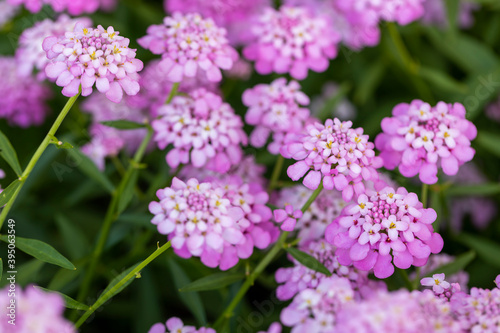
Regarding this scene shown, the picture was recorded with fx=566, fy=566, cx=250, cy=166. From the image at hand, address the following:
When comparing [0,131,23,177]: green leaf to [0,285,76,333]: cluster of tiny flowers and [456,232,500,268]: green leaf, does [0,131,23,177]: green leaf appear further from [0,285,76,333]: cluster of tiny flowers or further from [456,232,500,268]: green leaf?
[456,232,500,268]: green leaf

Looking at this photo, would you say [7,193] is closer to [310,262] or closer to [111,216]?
[111,216]

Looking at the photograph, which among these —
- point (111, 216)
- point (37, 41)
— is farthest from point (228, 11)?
point (111, 216)

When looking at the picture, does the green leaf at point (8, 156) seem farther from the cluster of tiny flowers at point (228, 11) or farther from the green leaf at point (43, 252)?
the cluster of tiny flowers at point (228, 11)

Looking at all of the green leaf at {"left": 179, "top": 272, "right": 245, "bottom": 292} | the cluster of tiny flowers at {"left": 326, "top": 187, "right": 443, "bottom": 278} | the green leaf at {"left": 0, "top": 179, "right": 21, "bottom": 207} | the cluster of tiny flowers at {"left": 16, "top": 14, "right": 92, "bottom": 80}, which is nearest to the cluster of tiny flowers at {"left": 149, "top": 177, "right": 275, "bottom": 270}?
the green leaf at {"left": 179, "top": 272, "right": 245, "bottom": 292}

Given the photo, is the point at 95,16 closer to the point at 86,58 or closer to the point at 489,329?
the point at 86,58

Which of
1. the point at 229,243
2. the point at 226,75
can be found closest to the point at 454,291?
the point at 229,243

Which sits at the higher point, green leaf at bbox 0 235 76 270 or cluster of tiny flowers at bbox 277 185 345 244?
green leaf at bbox 0 235 76 270

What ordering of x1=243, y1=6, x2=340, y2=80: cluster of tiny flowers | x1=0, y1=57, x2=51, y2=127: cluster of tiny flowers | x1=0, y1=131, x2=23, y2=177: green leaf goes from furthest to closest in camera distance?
x1=0, y1=57, x2=51, y2=127: cluster of tiny flowers
x1=243, y1=6, x2=340, y2=80: cluster of tiny flowers
x1=0, y1=131, x2=23, y2=177: green leaf
